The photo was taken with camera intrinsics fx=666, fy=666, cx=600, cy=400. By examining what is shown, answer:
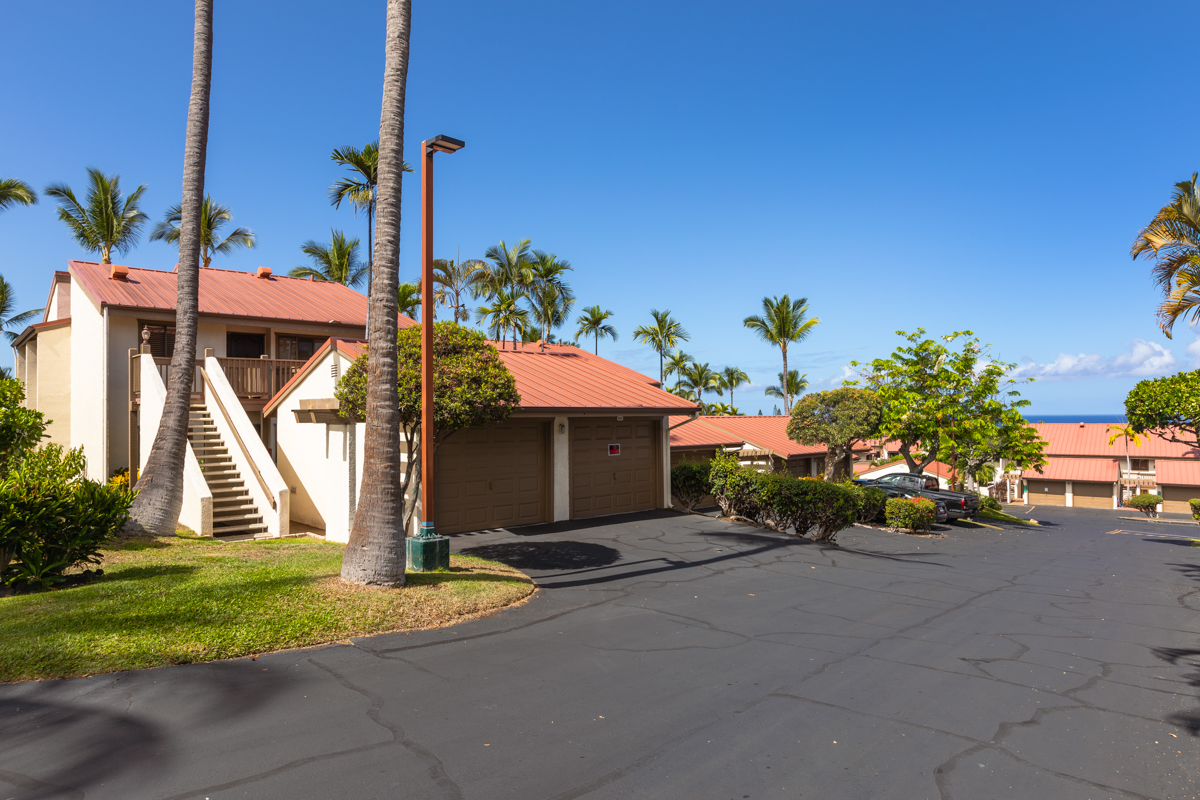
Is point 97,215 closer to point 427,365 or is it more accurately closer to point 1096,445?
point 427,365

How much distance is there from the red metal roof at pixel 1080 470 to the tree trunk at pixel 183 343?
54.8 metres

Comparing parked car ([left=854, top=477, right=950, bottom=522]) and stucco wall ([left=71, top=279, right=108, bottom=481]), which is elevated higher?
stucco wall ([left=71, top=279, right=108, bottom=481])

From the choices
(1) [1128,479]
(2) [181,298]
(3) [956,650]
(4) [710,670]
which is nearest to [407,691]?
(4) [710,670]

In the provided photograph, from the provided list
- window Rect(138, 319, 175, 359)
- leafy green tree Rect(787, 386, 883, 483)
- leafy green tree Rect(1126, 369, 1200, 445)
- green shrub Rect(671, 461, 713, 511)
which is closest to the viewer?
leafy green tree Rect(1126, 369, 1200, 445)

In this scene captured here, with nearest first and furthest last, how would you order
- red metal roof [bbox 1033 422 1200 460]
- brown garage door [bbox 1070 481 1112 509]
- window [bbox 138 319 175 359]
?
window [bbox 138 319 175 359]
red metal roof [bbox 1033 422 1200 460]
brown garage door [bbox 1070 481 1112 509]

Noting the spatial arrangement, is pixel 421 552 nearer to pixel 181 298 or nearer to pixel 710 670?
pixel 710 670

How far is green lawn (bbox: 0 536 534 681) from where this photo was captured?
5945 millimetres

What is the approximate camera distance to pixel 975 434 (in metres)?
26.2

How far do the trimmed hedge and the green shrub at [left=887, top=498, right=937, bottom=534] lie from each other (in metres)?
3.48

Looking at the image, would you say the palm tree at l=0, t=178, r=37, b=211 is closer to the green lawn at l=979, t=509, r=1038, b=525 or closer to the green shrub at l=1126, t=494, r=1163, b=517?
the green lawn at l=979, t=509, r=1038, b=525

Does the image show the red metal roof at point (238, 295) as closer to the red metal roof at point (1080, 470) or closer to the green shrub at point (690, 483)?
the green shrub at point (690, 483)

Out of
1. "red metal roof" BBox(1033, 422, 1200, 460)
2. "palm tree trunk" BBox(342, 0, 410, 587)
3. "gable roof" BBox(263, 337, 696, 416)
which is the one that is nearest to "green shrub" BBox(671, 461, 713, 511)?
"gable roof" BBox(263, 337, 696, 416)

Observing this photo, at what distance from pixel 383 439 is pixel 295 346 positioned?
617 inches

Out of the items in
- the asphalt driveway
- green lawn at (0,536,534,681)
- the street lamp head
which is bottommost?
the asphalt driveway
